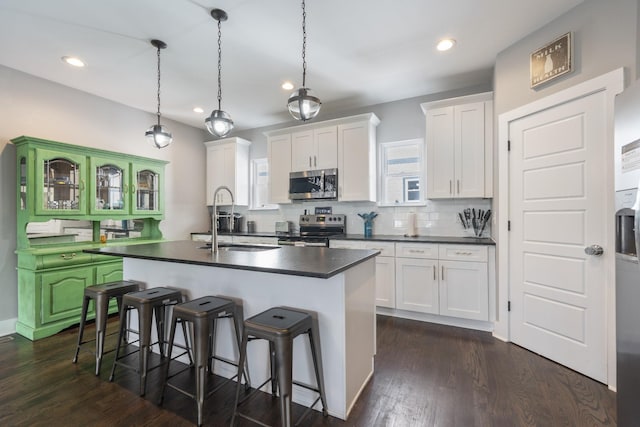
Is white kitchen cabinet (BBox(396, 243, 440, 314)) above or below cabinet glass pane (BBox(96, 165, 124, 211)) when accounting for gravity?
below

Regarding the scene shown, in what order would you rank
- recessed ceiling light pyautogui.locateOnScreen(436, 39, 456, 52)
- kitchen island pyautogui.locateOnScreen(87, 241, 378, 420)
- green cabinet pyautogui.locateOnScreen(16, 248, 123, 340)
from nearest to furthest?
kitchen island pyautogui.locateOnScreen(87, 241, 378, 420)
recessed ceiling light pyautogui.locateOnScreen(436, 39, 456, 52)
green cabinet pyautogui.locateOnScreen(16, 248, 123, 340)

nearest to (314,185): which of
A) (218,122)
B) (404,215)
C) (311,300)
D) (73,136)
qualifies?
(404,215)

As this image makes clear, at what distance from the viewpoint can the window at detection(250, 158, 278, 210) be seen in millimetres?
5160

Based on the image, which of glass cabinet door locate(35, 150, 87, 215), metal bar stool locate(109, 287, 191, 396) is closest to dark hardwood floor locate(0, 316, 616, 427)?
metal bar stool locate(109, 287, 191, 396)

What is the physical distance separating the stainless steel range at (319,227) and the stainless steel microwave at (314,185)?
0.37m

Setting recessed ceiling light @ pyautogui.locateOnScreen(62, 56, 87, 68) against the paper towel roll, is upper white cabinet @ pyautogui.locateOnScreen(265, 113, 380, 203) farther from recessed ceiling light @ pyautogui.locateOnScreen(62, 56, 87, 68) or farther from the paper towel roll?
recessed ceiling light @ pyautogui.locateOnScreen(62, 56, 87, 68)

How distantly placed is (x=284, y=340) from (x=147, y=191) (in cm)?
359

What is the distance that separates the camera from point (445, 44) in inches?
103

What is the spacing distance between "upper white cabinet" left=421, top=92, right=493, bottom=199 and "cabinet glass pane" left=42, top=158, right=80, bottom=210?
4.15 metres

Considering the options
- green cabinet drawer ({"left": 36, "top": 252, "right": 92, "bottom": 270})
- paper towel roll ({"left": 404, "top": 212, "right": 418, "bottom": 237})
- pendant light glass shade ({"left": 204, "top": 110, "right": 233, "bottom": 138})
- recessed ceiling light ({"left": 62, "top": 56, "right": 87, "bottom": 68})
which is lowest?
green cabinet drawer ({"left": 36, "top": 252, "right": 92, "bottom": 270})

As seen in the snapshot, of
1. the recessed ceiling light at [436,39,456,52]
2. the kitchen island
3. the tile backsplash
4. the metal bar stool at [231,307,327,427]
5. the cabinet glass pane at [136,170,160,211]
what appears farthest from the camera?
the cabinet glass pane at [136,170,160,211]

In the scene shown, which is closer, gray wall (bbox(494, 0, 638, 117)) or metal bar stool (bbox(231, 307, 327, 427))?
metal bar stool (bbox(231, 307, 327, 427))

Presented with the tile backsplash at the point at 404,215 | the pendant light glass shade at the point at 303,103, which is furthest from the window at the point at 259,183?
the pendant light glass shade at the point at 303,103

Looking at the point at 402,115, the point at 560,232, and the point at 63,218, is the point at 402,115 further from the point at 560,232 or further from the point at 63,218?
the point at 63,218
